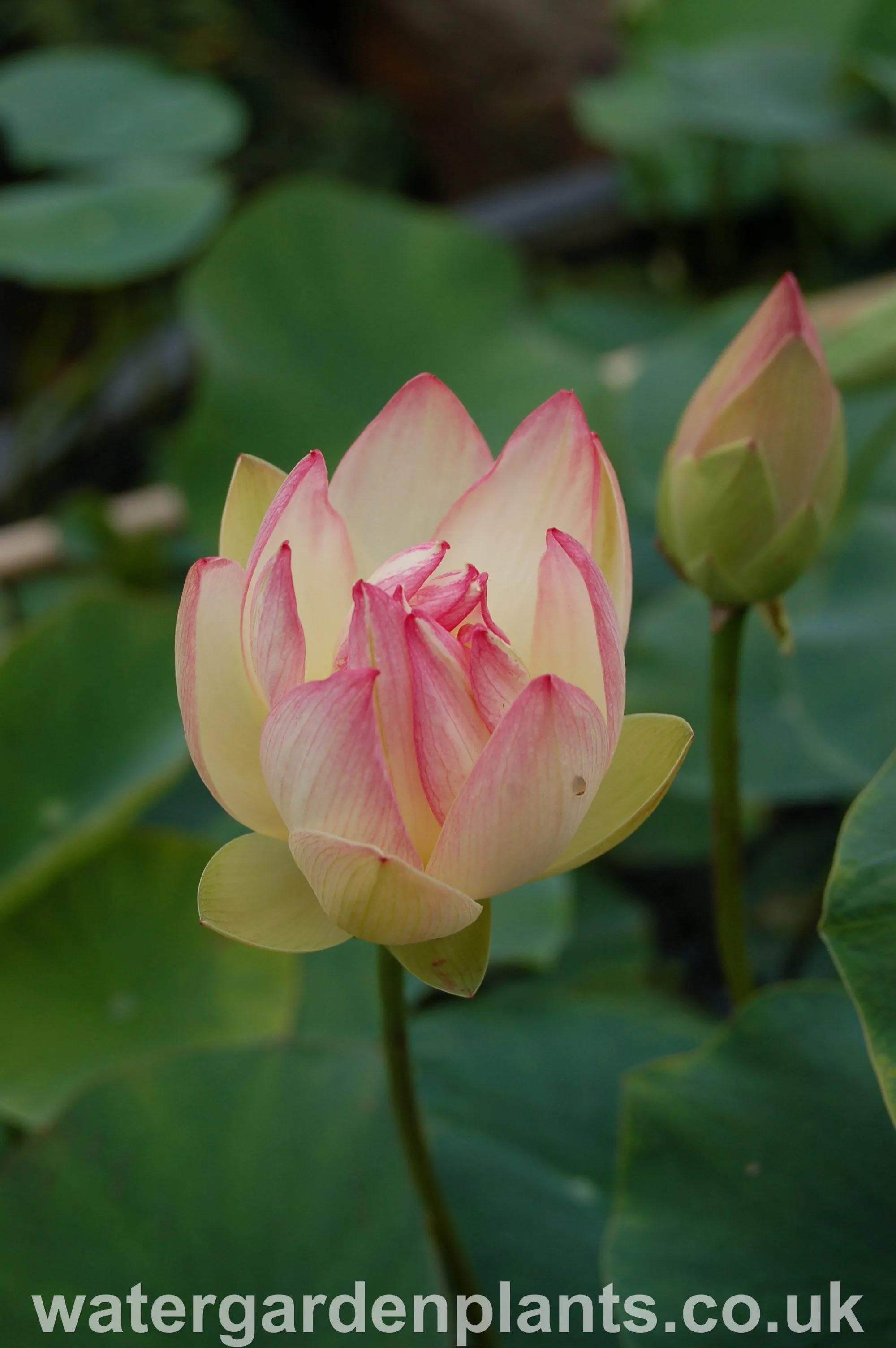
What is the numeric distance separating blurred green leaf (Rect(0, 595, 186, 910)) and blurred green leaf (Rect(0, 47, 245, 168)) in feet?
2.08

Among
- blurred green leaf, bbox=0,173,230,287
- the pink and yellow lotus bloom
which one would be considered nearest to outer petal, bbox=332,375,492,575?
the pink and yellow lotus bloom

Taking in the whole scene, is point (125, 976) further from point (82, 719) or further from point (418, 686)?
point (418, 686)

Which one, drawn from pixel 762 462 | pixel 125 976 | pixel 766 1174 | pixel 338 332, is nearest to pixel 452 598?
pixel 762 462

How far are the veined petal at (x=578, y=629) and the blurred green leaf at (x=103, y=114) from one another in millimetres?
1018

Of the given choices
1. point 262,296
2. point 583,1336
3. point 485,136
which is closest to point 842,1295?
point 583,1336

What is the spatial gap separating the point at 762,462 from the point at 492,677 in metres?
0.16

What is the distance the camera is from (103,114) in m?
1.23

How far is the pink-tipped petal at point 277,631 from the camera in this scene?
294 millimetres

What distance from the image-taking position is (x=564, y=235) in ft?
6.72

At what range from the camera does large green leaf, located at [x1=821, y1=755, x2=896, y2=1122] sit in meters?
0.35

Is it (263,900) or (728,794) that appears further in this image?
(728,794)

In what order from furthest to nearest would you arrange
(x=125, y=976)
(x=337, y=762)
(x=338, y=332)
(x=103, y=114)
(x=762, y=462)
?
(x=103, y=114)
(x=338, y=332)
(x=125, y=976)
(x=762, y=462)
(x=337, y=762)

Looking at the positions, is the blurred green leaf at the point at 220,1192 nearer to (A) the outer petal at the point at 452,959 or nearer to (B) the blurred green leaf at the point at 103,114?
(A) the outer petal at the point at 452,959

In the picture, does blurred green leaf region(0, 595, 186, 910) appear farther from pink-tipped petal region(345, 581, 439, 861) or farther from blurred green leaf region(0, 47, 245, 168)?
blurred green leaf region(0, 47, 245, 168)
